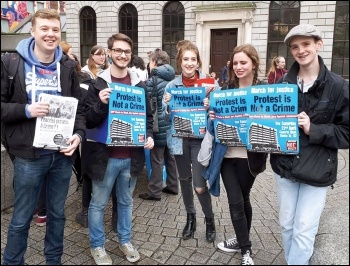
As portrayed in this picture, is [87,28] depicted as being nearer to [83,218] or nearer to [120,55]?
[83,218]

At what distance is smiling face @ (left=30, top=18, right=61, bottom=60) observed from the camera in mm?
2570

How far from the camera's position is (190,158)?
3600mm

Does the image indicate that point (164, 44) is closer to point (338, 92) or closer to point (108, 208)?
point (108, 208)

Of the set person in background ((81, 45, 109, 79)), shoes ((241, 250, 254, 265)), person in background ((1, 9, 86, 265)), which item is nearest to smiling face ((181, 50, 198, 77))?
person in background ((1, 9, 86, 265))

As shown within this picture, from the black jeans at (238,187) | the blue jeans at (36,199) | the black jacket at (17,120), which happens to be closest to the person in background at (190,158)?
the black jeans at (238,187)

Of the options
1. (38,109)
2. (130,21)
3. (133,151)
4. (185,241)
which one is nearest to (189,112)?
→ (133,151)

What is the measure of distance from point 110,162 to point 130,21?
18699mm

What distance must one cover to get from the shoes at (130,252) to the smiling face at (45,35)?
195cm

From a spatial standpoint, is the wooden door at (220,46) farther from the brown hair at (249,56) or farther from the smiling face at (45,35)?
the smiling face at (45,35)

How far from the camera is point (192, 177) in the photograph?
363 cm

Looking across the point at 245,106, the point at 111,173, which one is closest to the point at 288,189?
the point at 245,106

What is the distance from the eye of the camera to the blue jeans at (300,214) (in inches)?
98.5

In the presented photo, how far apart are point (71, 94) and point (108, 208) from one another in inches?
84.8

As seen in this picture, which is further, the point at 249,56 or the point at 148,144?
the point at 148,144
